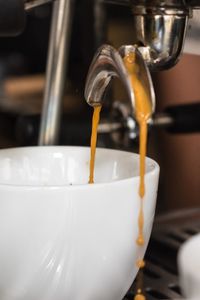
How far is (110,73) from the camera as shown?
13.1 inches

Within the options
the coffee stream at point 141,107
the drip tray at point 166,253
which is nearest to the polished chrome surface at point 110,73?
the coffee stream at point 141,107

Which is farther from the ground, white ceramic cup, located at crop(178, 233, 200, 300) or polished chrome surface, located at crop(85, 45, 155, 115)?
polished chrome surface, located at crop(85, 45, 155, 115)

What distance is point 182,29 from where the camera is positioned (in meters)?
0.39

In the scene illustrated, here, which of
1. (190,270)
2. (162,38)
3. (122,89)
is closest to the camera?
(190,270)

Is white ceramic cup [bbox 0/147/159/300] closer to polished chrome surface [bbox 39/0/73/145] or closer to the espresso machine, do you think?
the espresso machine

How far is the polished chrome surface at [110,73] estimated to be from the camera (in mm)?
298

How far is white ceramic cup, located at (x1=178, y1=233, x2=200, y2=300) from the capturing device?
27 centimetres

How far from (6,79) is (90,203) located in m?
0.62

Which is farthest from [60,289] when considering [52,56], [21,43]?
[21,43]

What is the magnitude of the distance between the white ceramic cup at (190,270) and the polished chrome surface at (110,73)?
7 cm

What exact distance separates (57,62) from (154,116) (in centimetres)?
10

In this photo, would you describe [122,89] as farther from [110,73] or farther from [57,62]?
[110,73]

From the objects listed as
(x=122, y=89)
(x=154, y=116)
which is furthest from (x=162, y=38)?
(x=122, y=89)

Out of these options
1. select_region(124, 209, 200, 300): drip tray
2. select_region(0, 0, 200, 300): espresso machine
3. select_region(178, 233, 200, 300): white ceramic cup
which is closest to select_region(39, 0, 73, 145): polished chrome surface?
select_region(0, 0, 200, 300): espresso machine
